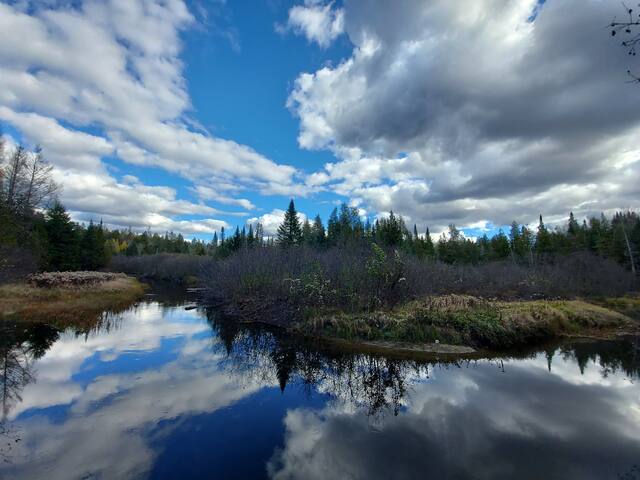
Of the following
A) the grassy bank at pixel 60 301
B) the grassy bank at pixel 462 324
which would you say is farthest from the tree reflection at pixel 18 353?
the grassy bank at pixel 462 324

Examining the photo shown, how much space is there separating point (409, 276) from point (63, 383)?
16.3 m

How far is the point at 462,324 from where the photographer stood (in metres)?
15.1

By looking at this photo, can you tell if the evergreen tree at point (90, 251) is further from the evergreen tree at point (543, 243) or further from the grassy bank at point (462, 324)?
the evergreen tree at point (543, 243)

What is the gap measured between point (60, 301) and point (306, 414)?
23.5m

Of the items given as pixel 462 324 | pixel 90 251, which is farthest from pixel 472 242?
pixel 90 251

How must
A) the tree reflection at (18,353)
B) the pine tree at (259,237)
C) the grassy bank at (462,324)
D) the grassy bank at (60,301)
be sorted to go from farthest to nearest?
the pine tree at (259,237), the grassy bank at (60,301), the grassy bank at (462,324), the tree reflection at (18,353)

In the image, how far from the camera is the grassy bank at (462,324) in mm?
14602

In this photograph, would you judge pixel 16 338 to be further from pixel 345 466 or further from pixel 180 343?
pixel 345 466

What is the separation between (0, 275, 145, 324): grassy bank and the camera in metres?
18.7

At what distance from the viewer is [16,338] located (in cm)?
1341

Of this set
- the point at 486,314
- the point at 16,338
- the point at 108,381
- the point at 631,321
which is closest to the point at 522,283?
the point at 631,321

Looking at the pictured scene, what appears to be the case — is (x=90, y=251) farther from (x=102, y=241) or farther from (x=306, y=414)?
(x=306, y=414)

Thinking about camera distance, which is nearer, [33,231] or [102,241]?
[33,231]

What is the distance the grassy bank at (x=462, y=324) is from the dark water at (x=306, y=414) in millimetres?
2081
